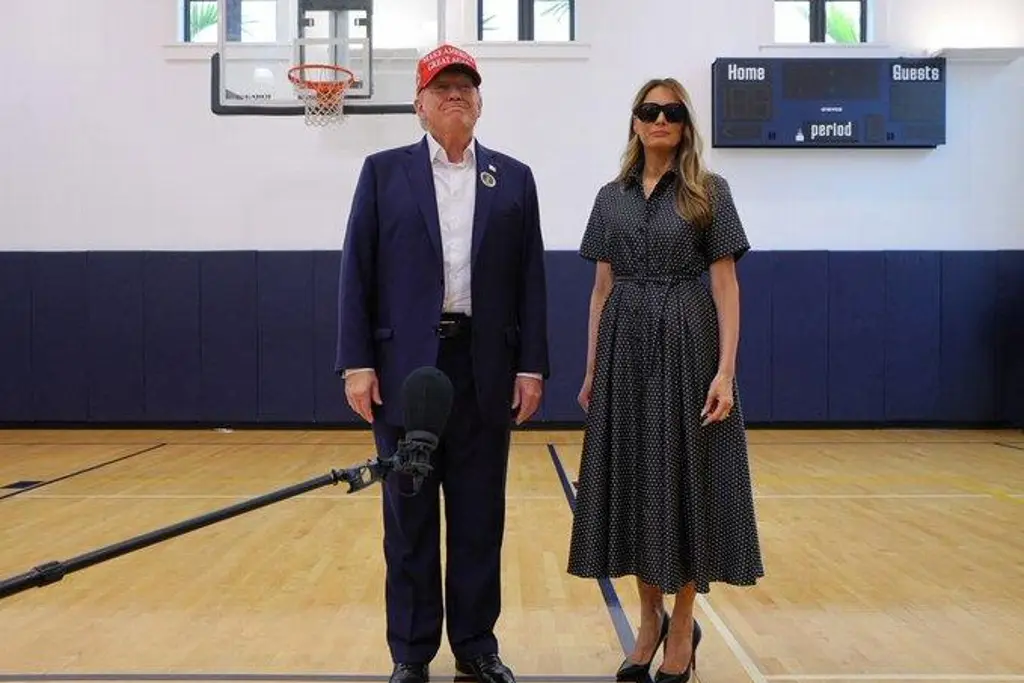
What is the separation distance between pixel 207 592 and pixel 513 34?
7119 millimetres

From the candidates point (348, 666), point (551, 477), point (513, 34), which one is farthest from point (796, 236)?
point (348, 666)

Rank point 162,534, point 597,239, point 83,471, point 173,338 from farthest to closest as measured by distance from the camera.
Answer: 1. point 173,338
2. point 83,471
3. point 597,239
4. point 162,534

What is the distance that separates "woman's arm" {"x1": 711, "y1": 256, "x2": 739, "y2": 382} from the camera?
7.68 ft

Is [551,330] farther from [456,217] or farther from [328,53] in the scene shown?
[456,217]

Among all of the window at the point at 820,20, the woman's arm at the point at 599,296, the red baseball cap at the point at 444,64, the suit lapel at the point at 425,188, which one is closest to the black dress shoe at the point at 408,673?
the woman's arm at the point at 599,296

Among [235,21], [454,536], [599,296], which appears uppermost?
[235,21]

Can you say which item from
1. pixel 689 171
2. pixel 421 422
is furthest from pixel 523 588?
pixel 421 422

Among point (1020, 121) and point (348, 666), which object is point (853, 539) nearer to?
point (348, 666)

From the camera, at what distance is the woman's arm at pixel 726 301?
2.34 meters

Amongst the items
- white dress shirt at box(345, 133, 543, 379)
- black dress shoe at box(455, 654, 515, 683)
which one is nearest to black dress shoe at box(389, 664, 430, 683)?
black dress shoe at box(455, 654, 515, 683)

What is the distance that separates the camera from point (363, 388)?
7.68 ft

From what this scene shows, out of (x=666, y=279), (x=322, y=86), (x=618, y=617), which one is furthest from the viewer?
(x=322, y=86)

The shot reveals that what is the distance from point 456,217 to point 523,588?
172 centimetres

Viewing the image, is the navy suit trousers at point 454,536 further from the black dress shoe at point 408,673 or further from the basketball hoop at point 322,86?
the basketball hoop at point 322,86
